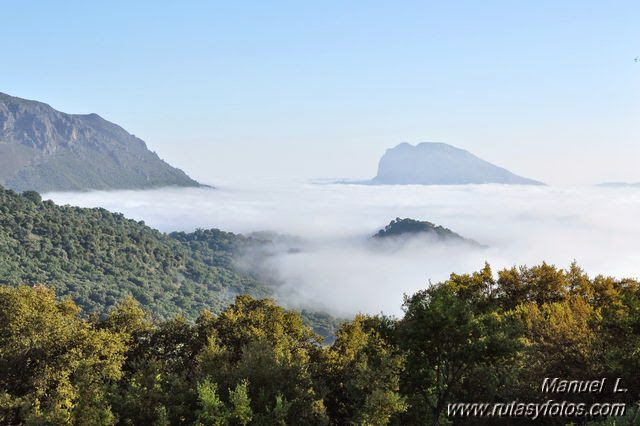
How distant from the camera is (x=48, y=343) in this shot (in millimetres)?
36156

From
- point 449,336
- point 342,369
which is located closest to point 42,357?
point 342,369

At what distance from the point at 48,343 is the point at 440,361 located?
2886cm

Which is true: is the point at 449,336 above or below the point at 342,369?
above

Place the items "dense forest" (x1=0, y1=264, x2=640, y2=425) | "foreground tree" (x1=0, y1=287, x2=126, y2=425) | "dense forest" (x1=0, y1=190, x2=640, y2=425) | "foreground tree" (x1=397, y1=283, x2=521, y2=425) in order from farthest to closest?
"foreground tree" (x1=0, y1=287, x2=126, y2=425), "dense forest" (x1=0, y1=190, x2=640, y2=425), "dense forest" (x1=0, y1=264, x2=640, y2=425), "foreground tree" (x1=397, y1=283, x2=521, y2=425)

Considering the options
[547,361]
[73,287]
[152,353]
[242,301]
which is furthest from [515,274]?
[73,287]

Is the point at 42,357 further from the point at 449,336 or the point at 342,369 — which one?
the point at 449,336

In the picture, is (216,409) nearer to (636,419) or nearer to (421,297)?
(421,297)

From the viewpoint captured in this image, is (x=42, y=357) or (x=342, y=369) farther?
(x=42, y=357)

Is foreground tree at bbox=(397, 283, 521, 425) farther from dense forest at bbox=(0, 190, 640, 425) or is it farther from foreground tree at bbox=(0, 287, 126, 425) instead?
foreground tree at bbox=(0, 287, 126, 425)

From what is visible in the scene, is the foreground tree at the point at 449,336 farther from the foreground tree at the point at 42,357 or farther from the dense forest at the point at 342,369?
the foreground tree at the point at 42,357

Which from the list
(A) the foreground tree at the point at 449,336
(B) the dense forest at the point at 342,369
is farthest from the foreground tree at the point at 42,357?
(A) the foreground tree at the point at 449,336

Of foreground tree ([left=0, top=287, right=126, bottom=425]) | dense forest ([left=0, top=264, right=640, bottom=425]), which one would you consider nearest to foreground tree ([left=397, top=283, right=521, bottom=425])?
dense forest ([left=0, top=264, right=640, bottom=425])

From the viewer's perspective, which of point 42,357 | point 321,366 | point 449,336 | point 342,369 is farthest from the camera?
point 42,357

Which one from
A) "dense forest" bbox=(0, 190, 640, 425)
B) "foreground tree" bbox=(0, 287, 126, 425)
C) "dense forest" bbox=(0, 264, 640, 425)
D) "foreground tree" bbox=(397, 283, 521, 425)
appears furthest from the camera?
"foreground tree" bbox=(0, 287, 126, 425)
